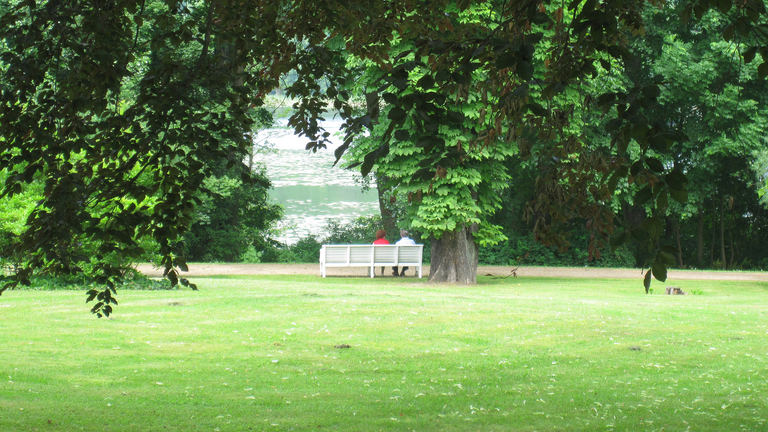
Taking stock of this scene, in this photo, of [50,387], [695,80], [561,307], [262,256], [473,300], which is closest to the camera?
[50,387]

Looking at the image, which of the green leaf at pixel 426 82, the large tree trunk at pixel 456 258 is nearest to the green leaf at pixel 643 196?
the green leaf at pixel 426 82

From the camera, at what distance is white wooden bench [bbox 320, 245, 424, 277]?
18.9 meters

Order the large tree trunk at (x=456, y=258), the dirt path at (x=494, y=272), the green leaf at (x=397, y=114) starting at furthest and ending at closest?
the dirt path at (x=494, y=272) → the large tree trunk at (x=456, y=258) → the green leaf at (x=397, y=114)

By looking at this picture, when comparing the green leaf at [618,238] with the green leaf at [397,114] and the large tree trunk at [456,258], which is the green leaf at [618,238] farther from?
the large tree trunk at [456,258]

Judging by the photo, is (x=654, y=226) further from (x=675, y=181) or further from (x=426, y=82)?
(x=426, y=82)

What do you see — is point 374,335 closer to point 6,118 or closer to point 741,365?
point 741,365

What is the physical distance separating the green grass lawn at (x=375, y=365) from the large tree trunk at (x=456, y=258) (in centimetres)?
507

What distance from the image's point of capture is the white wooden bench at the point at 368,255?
18.9m

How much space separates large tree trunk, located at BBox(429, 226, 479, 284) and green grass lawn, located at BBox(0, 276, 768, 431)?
507 centimetres

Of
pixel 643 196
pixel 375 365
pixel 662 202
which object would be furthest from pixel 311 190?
pixel 662 202

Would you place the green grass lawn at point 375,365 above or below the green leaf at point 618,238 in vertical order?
below

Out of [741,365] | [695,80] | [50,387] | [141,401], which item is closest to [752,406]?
[741,365]

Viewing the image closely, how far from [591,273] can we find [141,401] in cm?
1844

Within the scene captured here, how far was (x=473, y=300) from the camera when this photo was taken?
12.5 meters
